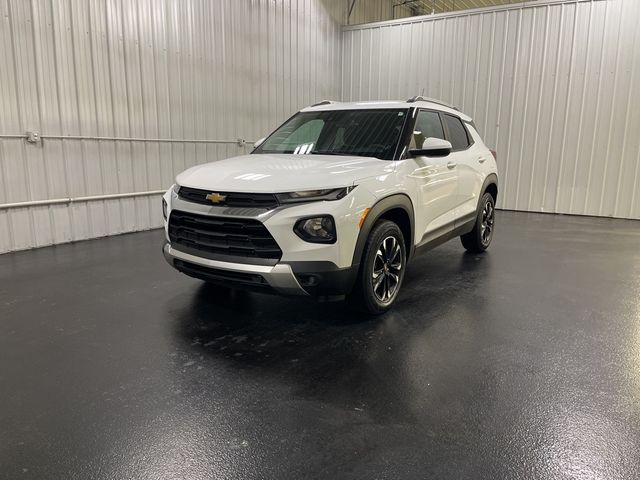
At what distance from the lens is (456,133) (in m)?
4.99

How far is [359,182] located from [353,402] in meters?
1.47

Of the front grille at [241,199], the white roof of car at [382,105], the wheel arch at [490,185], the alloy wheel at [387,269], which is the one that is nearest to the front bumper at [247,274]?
the front grille at [241,199]

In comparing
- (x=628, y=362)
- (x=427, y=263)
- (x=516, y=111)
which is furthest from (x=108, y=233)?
(x=516, y=111)

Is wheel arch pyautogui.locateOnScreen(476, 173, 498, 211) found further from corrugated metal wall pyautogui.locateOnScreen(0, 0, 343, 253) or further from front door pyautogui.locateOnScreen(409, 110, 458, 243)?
corrugated metal wall pyautogui.locateOnScreen(0, 0, 343, 253)

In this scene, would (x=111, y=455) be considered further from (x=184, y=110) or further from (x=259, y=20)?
(x=259, y=20)

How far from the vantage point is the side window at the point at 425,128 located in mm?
3998

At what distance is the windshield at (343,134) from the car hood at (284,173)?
21 centimetres

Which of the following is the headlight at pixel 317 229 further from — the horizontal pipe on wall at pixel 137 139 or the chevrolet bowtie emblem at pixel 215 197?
the horizontal pipe on wall at pixel 137 139

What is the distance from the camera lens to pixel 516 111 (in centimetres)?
980

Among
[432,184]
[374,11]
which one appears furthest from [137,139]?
[374,11]

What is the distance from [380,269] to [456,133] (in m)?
2.19

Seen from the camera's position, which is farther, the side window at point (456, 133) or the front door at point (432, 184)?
the side window at point (456, 133)

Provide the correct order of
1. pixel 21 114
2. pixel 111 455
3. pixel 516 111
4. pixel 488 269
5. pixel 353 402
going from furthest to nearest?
pixel 516 111 → pixel 21 114 → pixel 488 269 → pixel 353 402 → pixel 111 455

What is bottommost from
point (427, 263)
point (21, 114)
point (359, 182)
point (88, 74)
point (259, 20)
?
point (427, 263)
